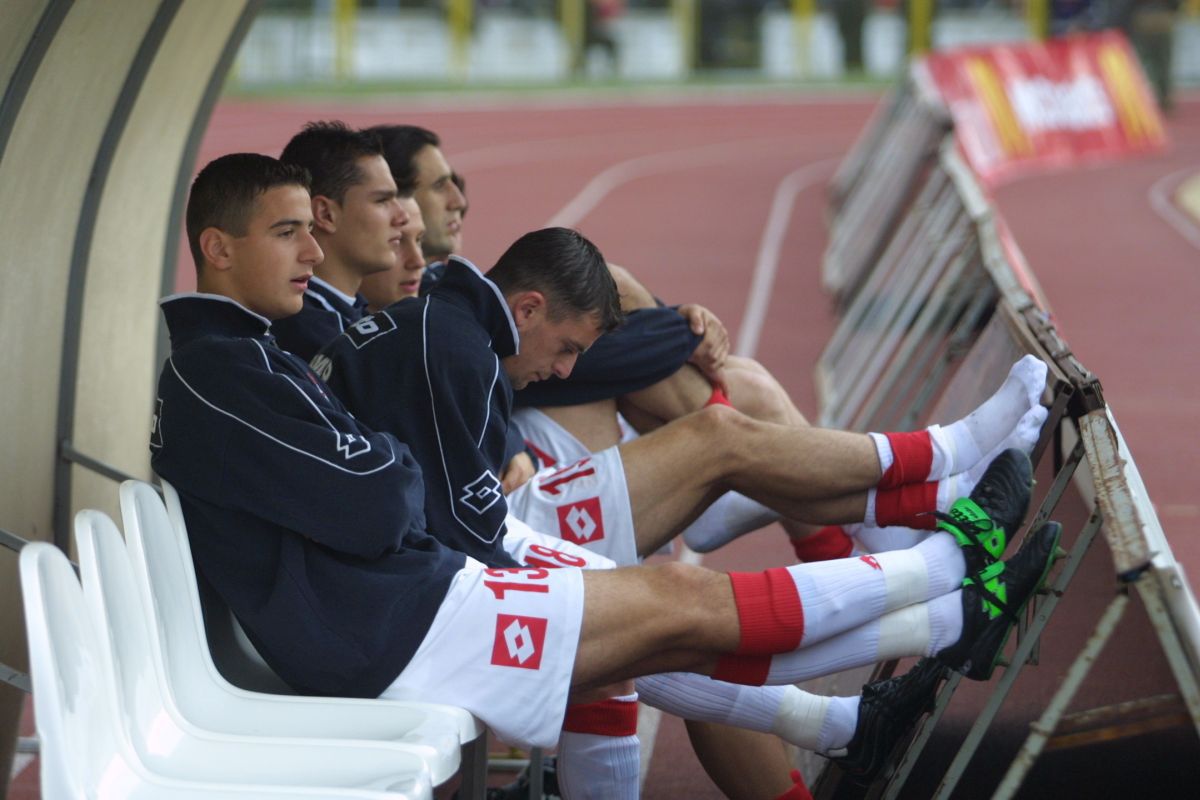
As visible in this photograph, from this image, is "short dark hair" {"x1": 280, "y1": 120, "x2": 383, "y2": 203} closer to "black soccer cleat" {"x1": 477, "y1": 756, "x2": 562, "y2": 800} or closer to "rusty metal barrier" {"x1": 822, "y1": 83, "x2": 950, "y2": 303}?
"black soccer cleat" {"x1": 477, "y1": 756, "x2": 562, "y2": 800}

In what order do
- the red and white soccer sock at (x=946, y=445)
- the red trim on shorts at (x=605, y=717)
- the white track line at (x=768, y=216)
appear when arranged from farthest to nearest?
the white track line at (x=768, y=216)
the red and white soccer sock at (x=946, y=445)
the red trim on shorts at (x=605, y=717)

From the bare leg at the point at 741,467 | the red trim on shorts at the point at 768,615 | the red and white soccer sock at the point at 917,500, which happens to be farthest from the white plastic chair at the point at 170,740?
the red and white soccer sock at the point at 917,500

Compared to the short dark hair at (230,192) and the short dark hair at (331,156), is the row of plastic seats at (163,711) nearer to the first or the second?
the short dark hair at (230,192)

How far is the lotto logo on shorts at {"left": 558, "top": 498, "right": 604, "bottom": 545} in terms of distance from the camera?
4.42m

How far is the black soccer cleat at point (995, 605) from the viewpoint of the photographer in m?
3.66

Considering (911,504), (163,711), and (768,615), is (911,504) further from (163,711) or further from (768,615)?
(163,711)

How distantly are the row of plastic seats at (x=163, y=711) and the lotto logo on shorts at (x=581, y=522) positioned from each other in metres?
0.98

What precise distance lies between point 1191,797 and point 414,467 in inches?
63.0

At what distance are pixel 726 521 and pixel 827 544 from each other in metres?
0.28

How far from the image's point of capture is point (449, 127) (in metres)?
25.5

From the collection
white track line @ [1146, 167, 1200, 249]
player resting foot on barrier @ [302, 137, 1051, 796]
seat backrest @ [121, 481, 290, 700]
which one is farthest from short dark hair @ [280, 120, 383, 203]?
white track line @ [1146, 167, 1200, 249]

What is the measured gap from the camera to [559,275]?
4059 mm

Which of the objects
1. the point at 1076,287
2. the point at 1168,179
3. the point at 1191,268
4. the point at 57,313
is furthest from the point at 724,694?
the point at 1168,179

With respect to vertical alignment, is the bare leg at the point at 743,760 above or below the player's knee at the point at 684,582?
below
